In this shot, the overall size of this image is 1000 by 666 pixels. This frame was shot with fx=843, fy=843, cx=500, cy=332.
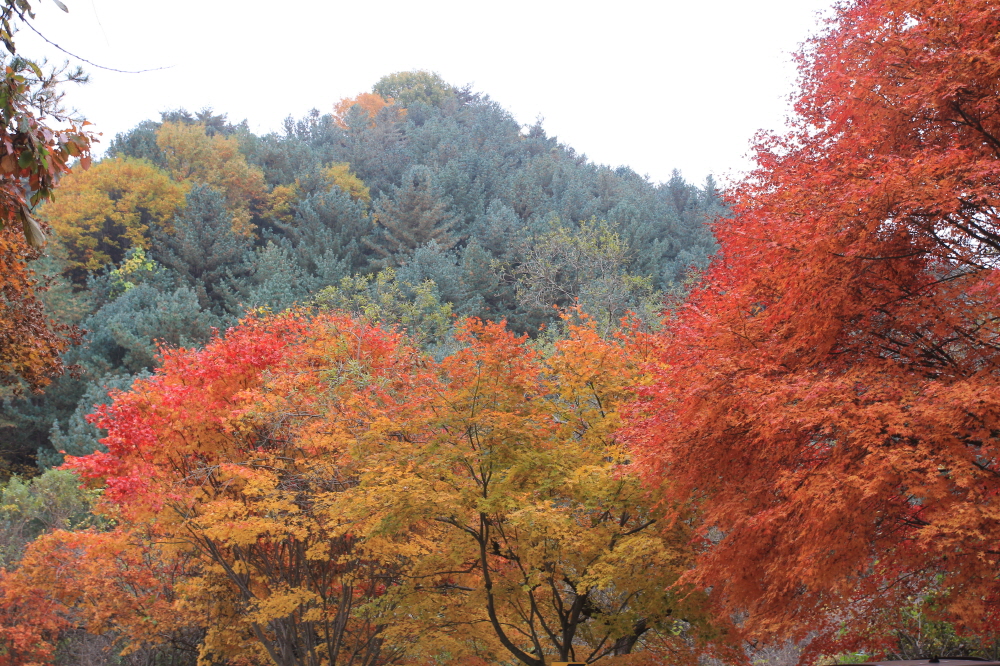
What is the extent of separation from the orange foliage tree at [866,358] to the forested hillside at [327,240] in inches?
749

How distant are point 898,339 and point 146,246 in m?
46.8

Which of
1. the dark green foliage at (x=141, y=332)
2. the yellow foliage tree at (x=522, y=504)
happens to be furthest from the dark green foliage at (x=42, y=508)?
the yellow foliage tree at (x=522, y=504)

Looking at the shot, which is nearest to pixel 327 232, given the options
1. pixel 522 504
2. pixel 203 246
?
pixel 203 246

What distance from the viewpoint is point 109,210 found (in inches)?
1932

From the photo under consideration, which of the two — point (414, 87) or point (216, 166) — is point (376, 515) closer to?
point (216, 166)

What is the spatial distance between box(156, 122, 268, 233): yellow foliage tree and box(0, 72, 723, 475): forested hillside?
0.51 feet

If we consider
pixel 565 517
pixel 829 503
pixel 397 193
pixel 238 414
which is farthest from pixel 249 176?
pixel 829 503

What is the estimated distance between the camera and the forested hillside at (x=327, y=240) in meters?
35.8

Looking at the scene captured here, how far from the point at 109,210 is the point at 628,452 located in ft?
150

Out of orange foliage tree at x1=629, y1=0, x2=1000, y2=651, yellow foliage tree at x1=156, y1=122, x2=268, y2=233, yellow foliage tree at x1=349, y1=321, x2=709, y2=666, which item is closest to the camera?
orange foliage tree at x1=629, y1=0, x2=1000, y2=651

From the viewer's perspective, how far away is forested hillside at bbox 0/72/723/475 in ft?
117

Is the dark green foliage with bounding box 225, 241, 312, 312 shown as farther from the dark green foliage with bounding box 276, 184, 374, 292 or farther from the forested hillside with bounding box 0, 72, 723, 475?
the dark green foliage with bounding box 276, 184, 374, 292

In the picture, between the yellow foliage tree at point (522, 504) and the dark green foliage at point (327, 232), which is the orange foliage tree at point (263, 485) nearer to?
the yellow foliage tree at point (522, 504)

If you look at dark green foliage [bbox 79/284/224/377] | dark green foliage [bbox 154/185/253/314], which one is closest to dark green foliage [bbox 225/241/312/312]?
dark green foliage [bbox 154/185/253/314]
